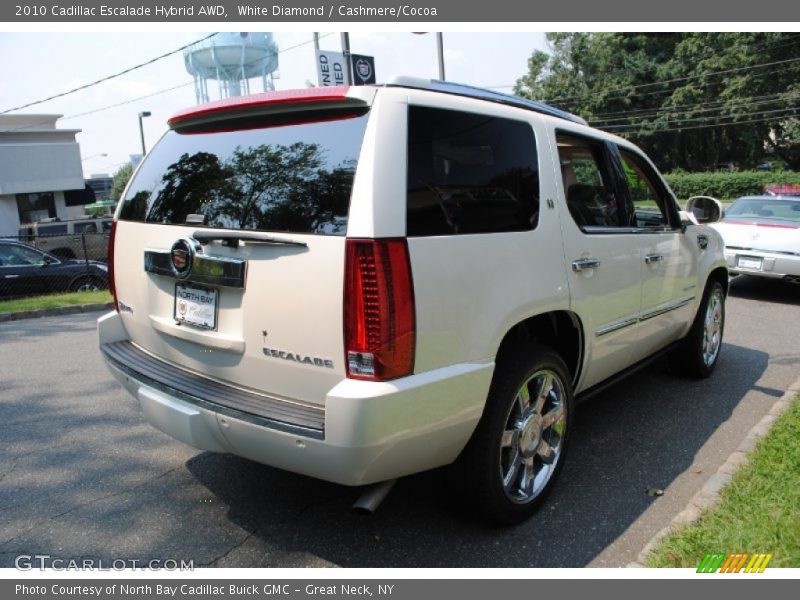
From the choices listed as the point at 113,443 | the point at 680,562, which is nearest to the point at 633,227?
the point at 680,562

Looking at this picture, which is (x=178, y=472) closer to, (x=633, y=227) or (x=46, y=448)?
(x=46, y=448)

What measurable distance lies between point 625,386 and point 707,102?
54984mm

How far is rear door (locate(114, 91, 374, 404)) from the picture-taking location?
2.46 m

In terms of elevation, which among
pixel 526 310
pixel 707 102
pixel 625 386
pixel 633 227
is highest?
pixel 707 102

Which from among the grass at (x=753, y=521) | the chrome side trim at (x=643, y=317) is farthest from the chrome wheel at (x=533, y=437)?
the grass at (x=753, y=521)

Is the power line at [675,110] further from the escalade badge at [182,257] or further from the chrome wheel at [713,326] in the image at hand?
the escalade badge at [182,257]

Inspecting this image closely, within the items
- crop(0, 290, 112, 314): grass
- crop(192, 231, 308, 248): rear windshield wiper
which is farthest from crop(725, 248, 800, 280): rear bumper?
A: crop(0, 290, 112, 314): grass

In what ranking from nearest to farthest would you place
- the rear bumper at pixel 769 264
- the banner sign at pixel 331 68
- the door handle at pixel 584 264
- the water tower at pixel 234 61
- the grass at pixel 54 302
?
the door handle at pixel 584 264 < the rear bumper at pixel 769 264 < the grass at pixel 54 302 < the banner sign at pixel 331 68 < the water tower at pixel 234 61

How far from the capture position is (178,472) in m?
3.65

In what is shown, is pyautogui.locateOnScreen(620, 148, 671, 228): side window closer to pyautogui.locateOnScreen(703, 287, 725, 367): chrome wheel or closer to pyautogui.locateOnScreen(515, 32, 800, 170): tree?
pyautogui.locateOnScreen(703, 287, 725, 367): chrome wheel

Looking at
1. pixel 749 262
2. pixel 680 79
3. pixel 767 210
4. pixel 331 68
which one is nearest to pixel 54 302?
pixel 331 68

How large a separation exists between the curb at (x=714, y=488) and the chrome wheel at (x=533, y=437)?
0.59m

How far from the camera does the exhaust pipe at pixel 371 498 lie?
2.59 meters

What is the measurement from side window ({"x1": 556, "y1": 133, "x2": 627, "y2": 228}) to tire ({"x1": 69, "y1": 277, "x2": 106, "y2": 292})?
37.7ft
